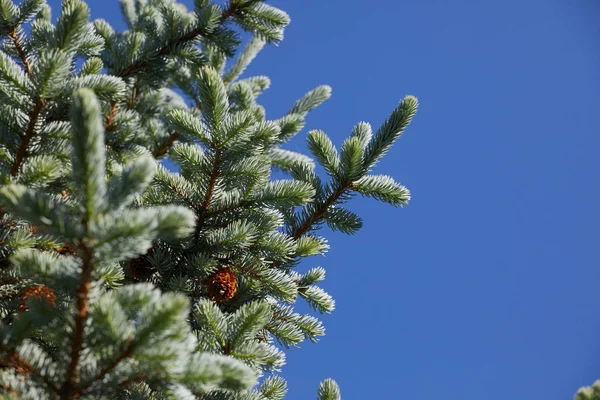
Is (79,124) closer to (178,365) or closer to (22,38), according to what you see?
(178,365)

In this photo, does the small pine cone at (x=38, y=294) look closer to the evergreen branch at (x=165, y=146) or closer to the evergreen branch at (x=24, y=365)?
the evergreen branch at (x=24, y=365)

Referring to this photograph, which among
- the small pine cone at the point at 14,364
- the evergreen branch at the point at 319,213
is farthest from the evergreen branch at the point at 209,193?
the small pine cone at the point at 14,364

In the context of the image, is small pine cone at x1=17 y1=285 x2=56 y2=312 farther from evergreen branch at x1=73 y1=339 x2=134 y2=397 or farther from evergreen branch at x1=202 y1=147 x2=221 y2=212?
evergreen branch at x1=202 y1=147 x2=221 y2=212

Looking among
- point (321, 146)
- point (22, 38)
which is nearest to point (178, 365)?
point (321, 146)

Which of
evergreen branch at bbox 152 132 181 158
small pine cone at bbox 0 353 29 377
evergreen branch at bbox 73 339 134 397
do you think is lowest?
evergreen branch at bbox 73 339 134 397

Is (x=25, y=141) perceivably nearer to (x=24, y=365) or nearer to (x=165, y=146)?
(x=24, y=365)

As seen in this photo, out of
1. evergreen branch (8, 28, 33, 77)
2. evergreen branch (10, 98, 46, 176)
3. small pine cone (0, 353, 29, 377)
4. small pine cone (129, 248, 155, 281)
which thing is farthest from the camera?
evergreen branch (8, 28, 33, 77)

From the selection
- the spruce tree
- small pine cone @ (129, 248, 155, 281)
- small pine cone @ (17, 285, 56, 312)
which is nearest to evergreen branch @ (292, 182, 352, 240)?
the spruce tree
